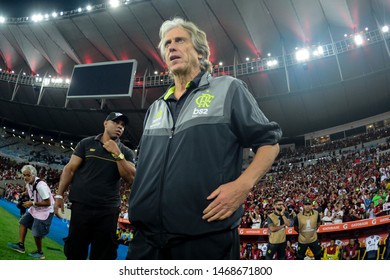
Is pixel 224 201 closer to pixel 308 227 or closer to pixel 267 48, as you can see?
pixel 308 227

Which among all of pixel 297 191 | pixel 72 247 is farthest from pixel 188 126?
pixel 297 191

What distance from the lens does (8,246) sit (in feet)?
17.3

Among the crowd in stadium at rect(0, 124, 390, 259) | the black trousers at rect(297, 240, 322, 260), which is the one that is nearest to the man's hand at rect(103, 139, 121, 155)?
the black trousers at rect(297, 240, 322, 260)

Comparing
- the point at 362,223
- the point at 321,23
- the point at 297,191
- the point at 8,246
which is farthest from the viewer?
the point at 321,23

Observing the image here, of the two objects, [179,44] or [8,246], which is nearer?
[179,44]

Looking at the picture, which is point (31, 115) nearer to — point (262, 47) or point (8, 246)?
point (262, 47)

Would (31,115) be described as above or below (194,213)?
above

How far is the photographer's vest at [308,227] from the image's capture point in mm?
6660

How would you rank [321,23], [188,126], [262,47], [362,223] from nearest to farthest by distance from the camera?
[188,126] < [362,223] < [321,23] < [262,47]

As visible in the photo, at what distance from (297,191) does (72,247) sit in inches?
543

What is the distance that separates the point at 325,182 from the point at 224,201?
15.9 m

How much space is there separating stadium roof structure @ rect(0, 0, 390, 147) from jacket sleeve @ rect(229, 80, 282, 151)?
24.3m

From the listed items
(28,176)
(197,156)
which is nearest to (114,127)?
(197,156)

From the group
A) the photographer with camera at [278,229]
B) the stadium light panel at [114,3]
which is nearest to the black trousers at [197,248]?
the photographer with camera at [278,229]
